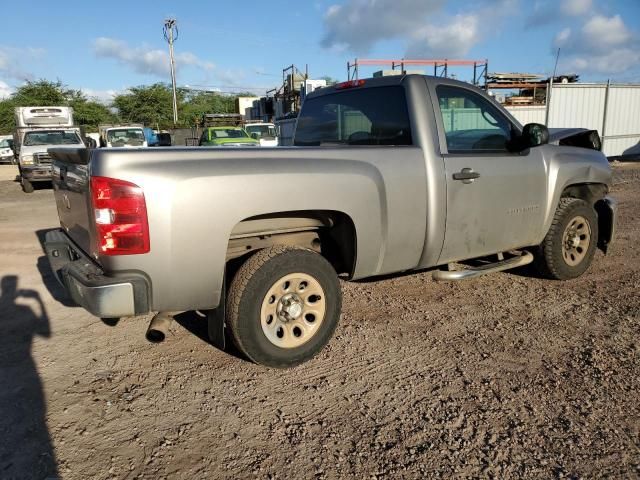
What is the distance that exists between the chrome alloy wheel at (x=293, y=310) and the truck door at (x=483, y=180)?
1.14m

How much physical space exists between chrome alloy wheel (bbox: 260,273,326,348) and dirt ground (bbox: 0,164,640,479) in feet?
0.77

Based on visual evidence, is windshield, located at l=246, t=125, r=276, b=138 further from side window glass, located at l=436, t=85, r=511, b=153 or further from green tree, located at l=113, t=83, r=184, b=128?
green tree, located at l=113, t=83, r=184, b=128

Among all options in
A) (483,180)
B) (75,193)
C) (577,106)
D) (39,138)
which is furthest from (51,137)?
(577,106)

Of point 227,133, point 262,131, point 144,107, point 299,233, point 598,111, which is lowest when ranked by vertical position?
point 299,233

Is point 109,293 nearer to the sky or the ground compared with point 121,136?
nearer to the ground

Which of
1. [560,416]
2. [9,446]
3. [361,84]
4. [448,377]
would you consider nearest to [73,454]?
[9,446]

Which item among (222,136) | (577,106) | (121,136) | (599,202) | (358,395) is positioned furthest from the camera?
(121,136)

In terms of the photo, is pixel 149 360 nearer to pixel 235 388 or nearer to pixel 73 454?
pixel 235 388

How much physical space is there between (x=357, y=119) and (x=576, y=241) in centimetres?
257

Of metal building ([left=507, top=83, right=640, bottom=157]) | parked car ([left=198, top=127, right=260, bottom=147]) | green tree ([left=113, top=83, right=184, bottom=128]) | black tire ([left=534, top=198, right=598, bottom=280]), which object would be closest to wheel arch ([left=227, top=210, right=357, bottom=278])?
black tire ([left=534, top=198, right=598, bottom=280])

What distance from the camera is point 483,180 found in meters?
3.93

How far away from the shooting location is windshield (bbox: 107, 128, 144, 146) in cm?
2088

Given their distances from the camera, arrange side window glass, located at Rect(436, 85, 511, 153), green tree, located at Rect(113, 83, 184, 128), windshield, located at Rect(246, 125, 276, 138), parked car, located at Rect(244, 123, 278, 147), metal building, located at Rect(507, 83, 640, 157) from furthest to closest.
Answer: green tree, located at Rect(113, 83, 184, 128)
windshield, located at Rect(246, 125, 276, 138)
parked car, located at Rect(244, 123, 278, 147)
metal building, located at Rect(507, 83, 640, 157)
side window glass, located at Rect(436, 85, 511, 153)

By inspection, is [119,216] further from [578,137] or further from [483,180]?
[578,137]
